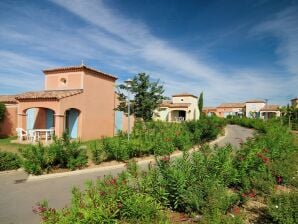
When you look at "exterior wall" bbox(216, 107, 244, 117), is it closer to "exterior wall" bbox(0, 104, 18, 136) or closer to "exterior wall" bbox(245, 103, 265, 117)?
"exterior wall" bbox(245, 103, 265, 117)

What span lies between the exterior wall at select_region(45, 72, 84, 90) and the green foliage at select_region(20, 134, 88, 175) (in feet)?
33.5

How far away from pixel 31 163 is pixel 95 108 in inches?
464

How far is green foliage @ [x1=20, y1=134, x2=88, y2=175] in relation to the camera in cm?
972

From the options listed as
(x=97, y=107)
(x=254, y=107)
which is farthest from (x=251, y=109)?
(x=97, y=107)

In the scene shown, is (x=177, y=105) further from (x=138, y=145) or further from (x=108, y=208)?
(x=108, y=208)

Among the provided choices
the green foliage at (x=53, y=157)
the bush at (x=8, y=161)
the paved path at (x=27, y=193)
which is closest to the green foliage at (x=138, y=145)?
the green foliage at (x=53, y=157)

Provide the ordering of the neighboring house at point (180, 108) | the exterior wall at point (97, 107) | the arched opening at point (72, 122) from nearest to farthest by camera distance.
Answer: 1. the arched opening at point (72, 122)
2. the exterior wall at point (97, 107)
3. the neighboring house at point (180, 108)

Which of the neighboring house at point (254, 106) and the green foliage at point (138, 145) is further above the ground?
the neighboring house at point (254, 106)

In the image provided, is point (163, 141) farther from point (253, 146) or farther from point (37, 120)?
point (37, 120)

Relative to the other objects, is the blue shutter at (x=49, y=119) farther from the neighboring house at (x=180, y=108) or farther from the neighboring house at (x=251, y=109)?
the neighboring house at (x=251, y=109)

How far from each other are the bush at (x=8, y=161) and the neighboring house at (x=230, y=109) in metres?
66.2

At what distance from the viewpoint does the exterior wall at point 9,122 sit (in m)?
23.1

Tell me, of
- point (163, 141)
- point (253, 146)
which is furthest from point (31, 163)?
point (253, 146)

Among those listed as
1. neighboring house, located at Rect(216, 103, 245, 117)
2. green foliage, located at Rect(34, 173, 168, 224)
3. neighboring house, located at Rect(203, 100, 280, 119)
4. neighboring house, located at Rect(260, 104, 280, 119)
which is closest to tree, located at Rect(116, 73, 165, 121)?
green foliage, located at Rect(34, 173, 168, 224)
